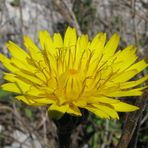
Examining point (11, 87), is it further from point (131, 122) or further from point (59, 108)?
point (131, 122)

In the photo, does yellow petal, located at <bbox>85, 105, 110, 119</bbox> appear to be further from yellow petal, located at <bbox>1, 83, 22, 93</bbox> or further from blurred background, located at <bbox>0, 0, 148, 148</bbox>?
blurred background, located at <bbox>0, 0, 148, 148</bbox>

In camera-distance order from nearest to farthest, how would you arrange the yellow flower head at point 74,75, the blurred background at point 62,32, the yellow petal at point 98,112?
1. the yellow petal at point 98,112
2. the yellow flower head at point 74,75
3. the blurred background at point 62,32

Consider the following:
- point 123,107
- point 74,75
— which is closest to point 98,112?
point 123,107

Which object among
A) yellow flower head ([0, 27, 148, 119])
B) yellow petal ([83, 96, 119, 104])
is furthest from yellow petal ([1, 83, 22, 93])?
yellow petal ([83, 96, 119, 104])

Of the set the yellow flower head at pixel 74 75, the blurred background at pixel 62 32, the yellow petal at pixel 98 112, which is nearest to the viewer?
the yellow petal at pixel 98 112

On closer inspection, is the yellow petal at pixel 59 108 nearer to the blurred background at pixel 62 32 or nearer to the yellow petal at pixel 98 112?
the yellow petal at pixel 98 112

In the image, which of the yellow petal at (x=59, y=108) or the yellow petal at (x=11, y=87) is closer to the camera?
the yellow petal at (x=59, y=108)

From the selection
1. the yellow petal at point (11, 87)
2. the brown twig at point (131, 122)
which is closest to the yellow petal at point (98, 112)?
the brown twig at point (131, 122)
